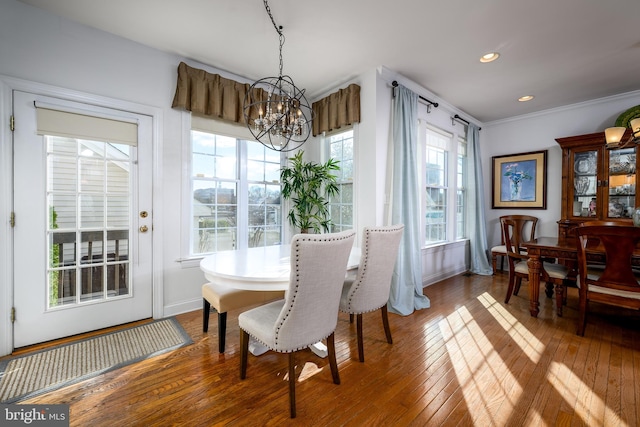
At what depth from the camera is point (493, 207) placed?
4801 millimetres

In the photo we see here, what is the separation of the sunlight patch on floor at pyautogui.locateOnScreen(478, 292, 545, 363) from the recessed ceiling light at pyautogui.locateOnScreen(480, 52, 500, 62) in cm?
266

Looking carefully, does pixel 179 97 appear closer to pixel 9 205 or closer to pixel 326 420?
pixel 9 205

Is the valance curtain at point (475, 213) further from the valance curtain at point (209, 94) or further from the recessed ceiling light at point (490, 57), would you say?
the valance curtain at point (209, 94)

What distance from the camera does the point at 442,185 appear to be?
4137 millimetres

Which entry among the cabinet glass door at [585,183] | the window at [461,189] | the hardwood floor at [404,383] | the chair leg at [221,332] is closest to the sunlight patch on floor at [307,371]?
the hardwood floor at [404,383]

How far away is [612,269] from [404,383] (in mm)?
2027

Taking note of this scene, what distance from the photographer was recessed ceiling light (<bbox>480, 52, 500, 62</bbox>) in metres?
2.71

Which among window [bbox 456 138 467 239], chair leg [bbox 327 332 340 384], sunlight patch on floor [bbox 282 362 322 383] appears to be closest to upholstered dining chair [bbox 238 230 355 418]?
A: chair leg [bbox 327 332 340 384]

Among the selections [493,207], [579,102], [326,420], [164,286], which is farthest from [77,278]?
[579,102]

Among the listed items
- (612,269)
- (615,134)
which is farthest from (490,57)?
(612,269)

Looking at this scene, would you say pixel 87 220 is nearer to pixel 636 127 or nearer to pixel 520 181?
pixel 636 127

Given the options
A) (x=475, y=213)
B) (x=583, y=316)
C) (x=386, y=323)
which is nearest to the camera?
(x=386, y=323)

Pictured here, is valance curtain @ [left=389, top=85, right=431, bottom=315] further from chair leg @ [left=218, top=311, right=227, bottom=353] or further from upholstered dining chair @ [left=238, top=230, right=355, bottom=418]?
chair leg @ [left=218, top=311, right=227, bottom=353]

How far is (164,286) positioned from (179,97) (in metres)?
1.93
